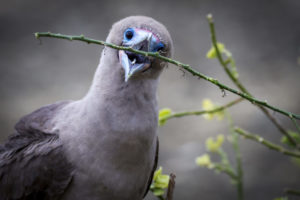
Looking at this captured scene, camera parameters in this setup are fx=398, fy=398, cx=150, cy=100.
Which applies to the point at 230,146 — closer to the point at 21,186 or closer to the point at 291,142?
the point at 291,142

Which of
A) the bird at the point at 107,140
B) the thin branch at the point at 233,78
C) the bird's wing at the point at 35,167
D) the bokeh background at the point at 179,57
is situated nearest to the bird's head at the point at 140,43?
the bird at the point at 107,140

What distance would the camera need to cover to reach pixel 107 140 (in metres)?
1.40

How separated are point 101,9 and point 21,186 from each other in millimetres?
2996

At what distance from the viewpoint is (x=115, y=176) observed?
1.42 m

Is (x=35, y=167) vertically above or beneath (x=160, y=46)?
beneath

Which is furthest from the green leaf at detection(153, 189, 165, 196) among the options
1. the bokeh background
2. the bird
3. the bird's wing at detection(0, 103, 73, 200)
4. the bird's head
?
the bokeh background

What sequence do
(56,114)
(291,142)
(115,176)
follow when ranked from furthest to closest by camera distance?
(291,142) < (56,114) < (115,176)

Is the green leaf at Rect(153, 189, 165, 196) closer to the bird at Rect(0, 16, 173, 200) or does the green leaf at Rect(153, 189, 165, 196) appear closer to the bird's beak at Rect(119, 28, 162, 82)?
the bird at Rect(0, 16, 173, 200)

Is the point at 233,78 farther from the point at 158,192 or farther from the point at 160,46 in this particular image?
the point at 158,192

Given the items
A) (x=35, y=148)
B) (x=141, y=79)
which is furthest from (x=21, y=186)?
(x=141, y=79)

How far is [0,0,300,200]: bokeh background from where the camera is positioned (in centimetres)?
373

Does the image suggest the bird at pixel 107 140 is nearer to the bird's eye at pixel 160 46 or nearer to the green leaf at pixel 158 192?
the bird's eye at pixel 160 46

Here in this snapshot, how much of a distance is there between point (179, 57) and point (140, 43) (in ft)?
9.27

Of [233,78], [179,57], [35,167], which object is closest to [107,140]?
[35,167]
